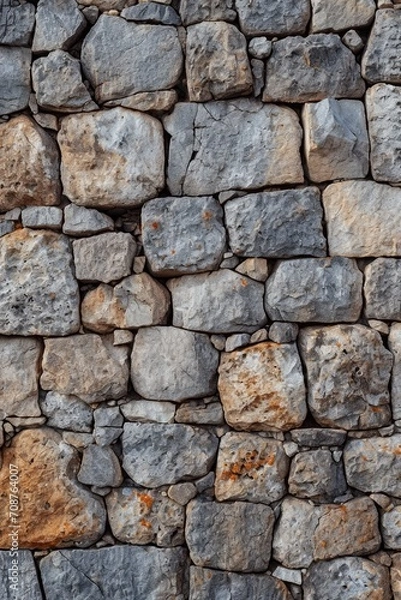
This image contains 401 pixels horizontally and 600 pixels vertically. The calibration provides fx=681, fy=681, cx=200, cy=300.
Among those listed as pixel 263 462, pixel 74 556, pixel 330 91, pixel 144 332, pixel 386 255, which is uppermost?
pixel 330 91

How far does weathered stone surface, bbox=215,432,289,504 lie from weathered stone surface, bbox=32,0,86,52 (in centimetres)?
167

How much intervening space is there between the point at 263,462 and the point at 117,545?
0.64 metres

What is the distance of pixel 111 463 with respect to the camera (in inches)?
102

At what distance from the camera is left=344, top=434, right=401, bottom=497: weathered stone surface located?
248 cm

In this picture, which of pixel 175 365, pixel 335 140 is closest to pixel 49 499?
pixel 175 365

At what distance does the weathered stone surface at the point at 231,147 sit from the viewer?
2.56 meters

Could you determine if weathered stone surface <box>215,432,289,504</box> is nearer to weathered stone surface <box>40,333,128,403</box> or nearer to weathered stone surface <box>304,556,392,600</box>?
weathered stone surface <box>304,556,392,600</box>

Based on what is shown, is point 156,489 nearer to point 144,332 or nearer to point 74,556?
point 74,556

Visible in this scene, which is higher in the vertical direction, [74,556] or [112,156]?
[112,156]

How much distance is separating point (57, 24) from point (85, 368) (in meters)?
1.34

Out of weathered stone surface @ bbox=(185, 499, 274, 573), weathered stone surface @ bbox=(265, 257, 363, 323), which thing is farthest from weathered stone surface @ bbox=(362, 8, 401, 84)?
weathered stone surface @ bbox=(185, 499, 274, 573)

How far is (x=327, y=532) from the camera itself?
2.48 m

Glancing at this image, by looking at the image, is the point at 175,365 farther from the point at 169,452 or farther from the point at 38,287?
the point at 38,287

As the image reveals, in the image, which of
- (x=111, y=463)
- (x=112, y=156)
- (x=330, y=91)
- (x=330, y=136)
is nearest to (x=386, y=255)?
(x=330, y=136)
